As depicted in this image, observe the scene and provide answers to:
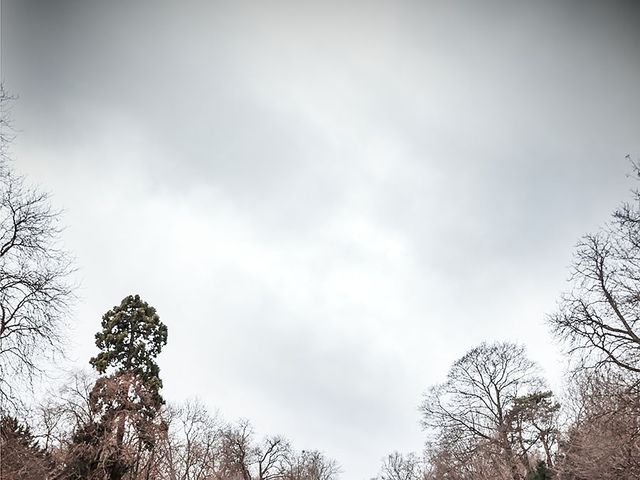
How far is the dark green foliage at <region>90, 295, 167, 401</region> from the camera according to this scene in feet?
82.0

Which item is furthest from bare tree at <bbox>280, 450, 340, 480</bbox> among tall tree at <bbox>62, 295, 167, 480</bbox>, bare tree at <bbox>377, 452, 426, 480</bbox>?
tall tree at <bbox>62, 295, 167, 480</bbox>

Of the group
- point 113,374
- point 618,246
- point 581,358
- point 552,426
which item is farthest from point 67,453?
point 552,426

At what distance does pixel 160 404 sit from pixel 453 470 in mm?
22107

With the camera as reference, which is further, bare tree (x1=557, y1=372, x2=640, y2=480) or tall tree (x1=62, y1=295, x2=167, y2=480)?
tall tree (x1=62, y1=295, x2=167, y2=480)

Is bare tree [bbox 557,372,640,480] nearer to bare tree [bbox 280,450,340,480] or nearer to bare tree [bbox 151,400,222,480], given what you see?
bare tree [bbox 151,400,222,480]

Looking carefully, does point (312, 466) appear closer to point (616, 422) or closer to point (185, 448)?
point (185, 448)

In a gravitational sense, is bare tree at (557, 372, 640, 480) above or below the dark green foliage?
below

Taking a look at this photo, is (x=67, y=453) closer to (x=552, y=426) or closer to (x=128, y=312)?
(x=128, y=312)

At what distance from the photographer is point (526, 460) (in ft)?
94.5

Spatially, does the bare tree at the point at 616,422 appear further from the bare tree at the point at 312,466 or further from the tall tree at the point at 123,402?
the bare tree at the point at 312,466

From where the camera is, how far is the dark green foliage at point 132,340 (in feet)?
82.0

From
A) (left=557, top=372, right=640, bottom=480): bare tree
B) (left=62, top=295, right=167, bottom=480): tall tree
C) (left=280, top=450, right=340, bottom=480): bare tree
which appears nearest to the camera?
(left=557, top=372, right=640, bottom=480): bare tree

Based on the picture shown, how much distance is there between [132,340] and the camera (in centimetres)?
2606

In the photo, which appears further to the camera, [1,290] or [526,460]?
[526,460]
